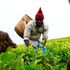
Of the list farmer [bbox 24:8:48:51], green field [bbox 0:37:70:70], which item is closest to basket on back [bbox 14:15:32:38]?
farmer [bbox 24:8:48:51]

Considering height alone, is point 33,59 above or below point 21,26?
below

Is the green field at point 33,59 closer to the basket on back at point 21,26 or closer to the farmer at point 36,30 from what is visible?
the farmer at point 36,30

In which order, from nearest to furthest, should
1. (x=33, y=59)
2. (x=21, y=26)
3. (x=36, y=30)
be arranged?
1. (x=33, y=59)
2. (x=36, y=30)
3. (x=21, y=26)

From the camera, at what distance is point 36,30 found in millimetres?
13914

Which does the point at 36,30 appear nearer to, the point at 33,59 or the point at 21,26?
the point at 21,26

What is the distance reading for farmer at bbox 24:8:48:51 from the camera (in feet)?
45.0

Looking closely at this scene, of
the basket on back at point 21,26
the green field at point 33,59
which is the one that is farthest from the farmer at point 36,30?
the green field at point 33,59

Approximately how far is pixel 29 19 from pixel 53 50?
4028mm

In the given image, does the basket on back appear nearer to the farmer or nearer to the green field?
the farmer

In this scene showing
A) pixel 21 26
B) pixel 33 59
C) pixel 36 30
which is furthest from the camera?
pixel 21 26

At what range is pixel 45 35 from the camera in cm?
1420

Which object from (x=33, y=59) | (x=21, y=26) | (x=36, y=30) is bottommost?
(x=33, y=59)

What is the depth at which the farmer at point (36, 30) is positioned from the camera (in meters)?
13.7

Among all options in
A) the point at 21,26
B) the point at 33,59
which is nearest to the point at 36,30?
the point at 21,26
